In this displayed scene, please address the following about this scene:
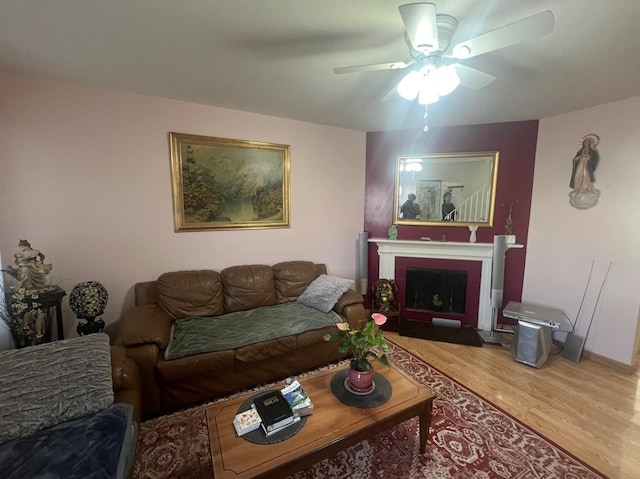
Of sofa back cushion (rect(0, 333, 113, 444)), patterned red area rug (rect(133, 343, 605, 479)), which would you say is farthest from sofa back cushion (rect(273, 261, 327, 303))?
sofa back cushion (rect(0, 333, 113, 444))

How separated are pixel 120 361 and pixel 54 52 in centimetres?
202

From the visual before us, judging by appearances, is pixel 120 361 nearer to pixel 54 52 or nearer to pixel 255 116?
pixel 54 52

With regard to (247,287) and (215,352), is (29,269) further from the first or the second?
(247,287)

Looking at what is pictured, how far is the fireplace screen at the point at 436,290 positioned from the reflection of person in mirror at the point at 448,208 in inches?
26.4

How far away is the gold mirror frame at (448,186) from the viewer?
330 cm

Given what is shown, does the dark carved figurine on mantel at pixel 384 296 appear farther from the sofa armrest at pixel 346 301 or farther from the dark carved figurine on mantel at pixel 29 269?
the dark carved figurine on mantel at pixel 29 269

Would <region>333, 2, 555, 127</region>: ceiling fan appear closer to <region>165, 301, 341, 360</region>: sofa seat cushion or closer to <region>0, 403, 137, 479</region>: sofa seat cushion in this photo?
<region>165, 301, 341, 360</region>: sofa seat cushion

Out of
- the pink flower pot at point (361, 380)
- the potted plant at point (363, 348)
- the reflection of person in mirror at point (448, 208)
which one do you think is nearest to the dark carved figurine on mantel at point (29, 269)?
the potted plant at point (363, 348)

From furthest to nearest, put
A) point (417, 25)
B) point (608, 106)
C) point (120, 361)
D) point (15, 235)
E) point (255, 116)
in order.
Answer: point (255, 116)
point (608, 106)
point (15, 235)
point (120, 361)
point (417, 25)

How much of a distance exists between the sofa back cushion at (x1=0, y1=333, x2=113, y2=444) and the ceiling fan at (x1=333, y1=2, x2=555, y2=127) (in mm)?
2187

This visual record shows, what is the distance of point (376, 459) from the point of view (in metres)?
1.69

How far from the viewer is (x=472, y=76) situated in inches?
65.0

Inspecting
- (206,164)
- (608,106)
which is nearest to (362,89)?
(206,164)

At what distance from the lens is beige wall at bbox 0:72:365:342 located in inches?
86.9
